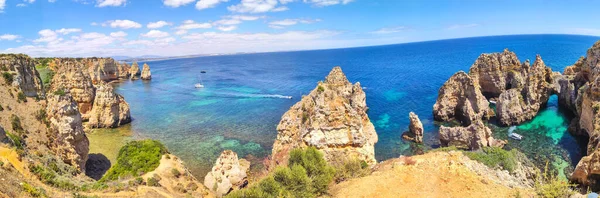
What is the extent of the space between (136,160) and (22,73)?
1726 cm

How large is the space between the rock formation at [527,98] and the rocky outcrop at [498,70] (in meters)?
2.56

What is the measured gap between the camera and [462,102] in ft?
162

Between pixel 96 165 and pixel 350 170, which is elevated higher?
pixel 350 170

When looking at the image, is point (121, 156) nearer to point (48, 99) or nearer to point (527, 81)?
point (48, 99)

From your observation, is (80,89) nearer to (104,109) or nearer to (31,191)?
(104,109)

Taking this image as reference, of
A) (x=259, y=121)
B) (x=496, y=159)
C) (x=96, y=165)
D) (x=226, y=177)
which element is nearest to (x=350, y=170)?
(x=496, y=159)

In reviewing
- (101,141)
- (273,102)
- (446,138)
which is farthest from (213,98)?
(446,138)

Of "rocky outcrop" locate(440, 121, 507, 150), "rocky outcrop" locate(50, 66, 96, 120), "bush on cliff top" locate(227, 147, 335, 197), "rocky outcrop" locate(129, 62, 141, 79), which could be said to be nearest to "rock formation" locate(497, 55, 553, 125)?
"rocky outcrop" locate(440, 121, 507, 150)

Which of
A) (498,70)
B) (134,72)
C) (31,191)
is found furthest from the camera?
(134,72)

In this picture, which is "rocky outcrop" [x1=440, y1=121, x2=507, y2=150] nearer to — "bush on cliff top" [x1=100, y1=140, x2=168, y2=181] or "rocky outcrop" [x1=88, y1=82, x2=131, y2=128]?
"bush on cliff top" [x1=100, y1=140, x2=168, y2=181]

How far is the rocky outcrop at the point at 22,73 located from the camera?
106 ft

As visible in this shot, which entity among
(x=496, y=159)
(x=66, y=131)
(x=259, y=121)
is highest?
(x=66, y=131)

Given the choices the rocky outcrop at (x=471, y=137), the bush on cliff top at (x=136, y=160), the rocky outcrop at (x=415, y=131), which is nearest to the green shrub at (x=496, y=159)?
the rocky outcrop at (x=471, y=137)

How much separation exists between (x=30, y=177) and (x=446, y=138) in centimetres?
4038
